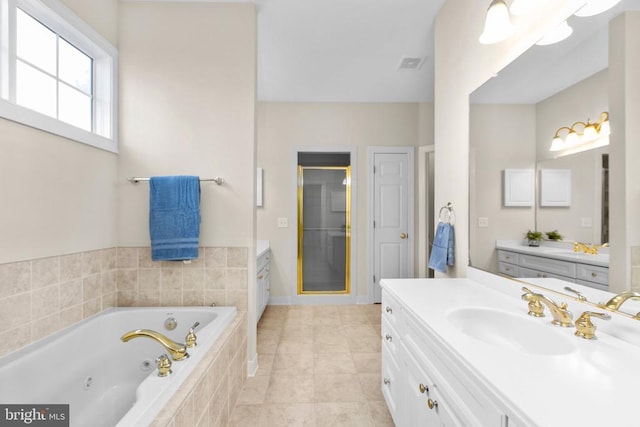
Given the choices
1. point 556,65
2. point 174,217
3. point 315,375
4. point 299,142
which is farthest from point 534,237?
point 299,142

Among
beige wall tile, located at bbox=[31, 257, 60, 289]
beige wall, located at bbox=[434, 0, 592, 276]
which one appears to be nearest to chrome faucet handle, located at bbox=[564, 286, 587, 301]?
beige wall, located at bbox=[434, 0, 592, 276]

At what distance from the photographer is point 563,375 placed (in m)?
0.70

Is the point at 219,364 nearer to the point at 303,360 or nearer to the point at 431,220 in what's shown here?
the point at 303,360

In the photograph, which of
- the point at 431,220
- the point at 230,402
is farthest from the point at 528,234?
the point at 431,220

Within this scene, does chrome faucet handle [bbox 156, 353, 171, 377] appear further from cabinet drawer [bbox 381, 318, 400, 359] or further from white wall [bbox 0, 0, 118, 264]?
cabinet drawer [bbox 381, 318, 400, 359]

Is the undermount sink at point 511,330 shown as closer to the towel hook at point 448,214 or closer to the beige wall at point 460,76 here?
the beige wall at point 460,76

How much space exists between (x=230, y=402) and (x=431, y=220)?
2.99 m

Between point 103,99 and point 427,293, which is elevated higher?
point 103,99

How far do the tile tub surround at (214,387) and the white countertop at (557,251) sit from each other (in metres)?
1.60

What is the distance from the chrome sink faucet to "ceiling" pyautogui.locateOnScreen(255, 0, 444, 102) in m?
2.05

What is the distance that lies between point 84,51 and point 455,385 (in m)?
2.79

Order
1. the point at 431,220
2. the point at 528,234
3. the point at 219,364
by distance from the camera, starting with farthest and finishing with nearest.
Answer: the point at 431,220, the point at 219,364, the point at 528,234

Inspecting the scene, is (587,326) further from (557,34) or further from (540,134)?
(557,34)

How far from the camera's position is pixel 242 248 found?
205 centimetres
